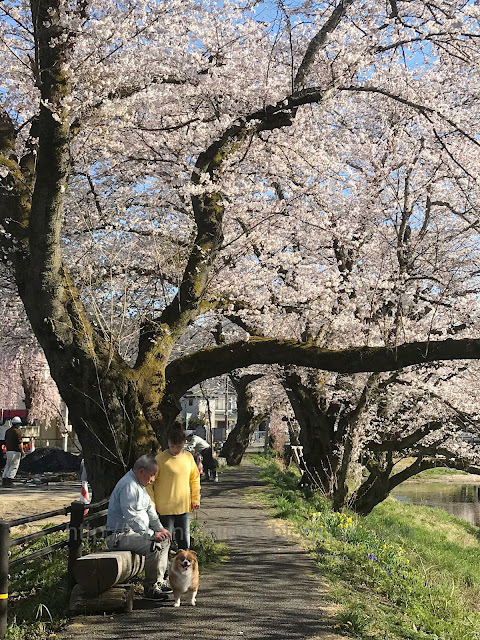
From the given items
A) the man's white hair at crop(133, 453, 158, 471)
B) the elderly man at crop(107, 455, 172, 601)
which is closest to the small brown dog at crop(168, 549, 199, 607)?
the elderly man at crop(107, 455, 172, 601)

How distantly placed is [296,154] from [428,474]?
40.1 metres

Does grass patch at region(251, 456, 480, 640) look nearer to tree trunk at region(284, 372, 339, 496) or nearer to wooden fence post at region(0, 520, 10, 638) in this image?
tree trunk at region(284, 372, 339, 496)

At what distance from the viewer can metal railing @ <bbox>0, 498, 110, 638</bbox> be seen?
5520mm

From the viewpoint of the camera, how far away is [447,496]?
38.4 metres

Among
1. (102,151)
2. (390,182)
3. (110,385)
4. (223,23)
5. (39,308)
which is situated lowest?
(110,385)

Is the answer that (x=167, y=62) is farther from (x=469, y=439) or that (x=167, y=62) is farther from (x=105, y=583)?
(x=469, y=439)

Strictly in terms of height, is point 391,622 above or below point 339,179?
below

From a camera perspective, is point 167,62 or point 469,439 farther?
point 469,439

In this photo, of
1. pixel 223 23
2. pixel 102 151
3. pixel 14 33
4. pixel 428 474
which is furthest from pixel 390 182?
pixel 428 474

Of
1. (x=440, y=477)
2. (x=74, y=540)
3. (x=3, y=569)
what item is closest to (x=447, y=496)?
(x=440, y=477)

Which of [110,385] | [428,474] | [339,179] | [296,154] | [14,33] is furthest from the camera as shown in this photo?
[428,474]

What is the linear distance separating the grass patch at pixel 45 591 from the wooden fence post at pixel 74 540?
0.17 m

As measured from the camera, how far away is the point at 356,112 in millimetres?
16562

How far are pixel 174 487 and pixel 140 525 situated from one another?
2.69ft
